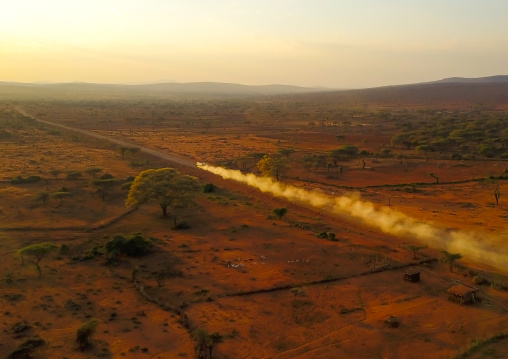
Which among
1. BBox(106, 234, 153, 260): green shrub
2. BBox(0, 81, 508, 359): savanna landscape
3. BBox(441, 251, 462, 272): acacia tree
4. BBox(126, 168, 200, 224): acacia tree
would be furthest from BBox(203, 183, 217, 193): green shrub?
BBox(441, 251, 462, 272): acacia tree

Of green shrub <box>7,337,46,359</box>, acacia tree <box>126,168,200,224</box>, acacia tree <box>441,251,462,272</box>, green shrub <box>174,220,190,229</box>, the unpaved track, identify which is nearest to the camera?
green shrub <box>7,337,46,359</box>

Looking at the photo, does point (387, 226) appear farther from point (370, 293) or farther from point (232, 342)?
point (232, 342)

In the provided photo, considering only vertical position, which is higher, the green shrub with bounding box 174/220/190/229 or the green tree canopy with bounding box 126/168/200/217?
the green tree canopy with bounding box 126/168/200/217

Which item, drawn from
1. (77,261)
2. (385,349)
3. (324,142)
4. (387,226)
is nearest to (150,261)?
(77,261)

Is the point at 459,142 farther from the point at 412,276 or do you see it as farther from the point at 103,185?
the point at 103,185

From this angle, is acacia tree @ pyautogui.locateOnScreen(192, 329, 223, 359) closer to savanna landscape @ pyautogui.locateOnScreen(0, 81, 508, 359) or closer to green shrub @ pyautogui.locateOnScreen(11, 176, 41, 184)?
savanna landscape @ pyautogui.locateOnScreen(0, 81, 508, 359)

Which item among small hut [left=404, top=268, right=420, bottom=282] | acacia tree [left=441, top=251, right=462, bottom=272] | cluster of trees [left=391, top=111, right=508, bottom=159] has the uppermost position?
cluster of trees [left=391, top=111, right=508, bottom=159]

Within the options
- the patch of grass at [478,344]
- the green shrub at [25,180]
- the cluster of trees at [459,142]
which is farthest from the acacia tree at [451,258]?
the cluster of trees at [459,142]

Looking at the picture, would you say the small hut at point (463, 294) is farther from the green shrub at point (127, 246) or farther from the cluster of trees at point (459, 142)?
the cluster of trees at point (459, 142)
